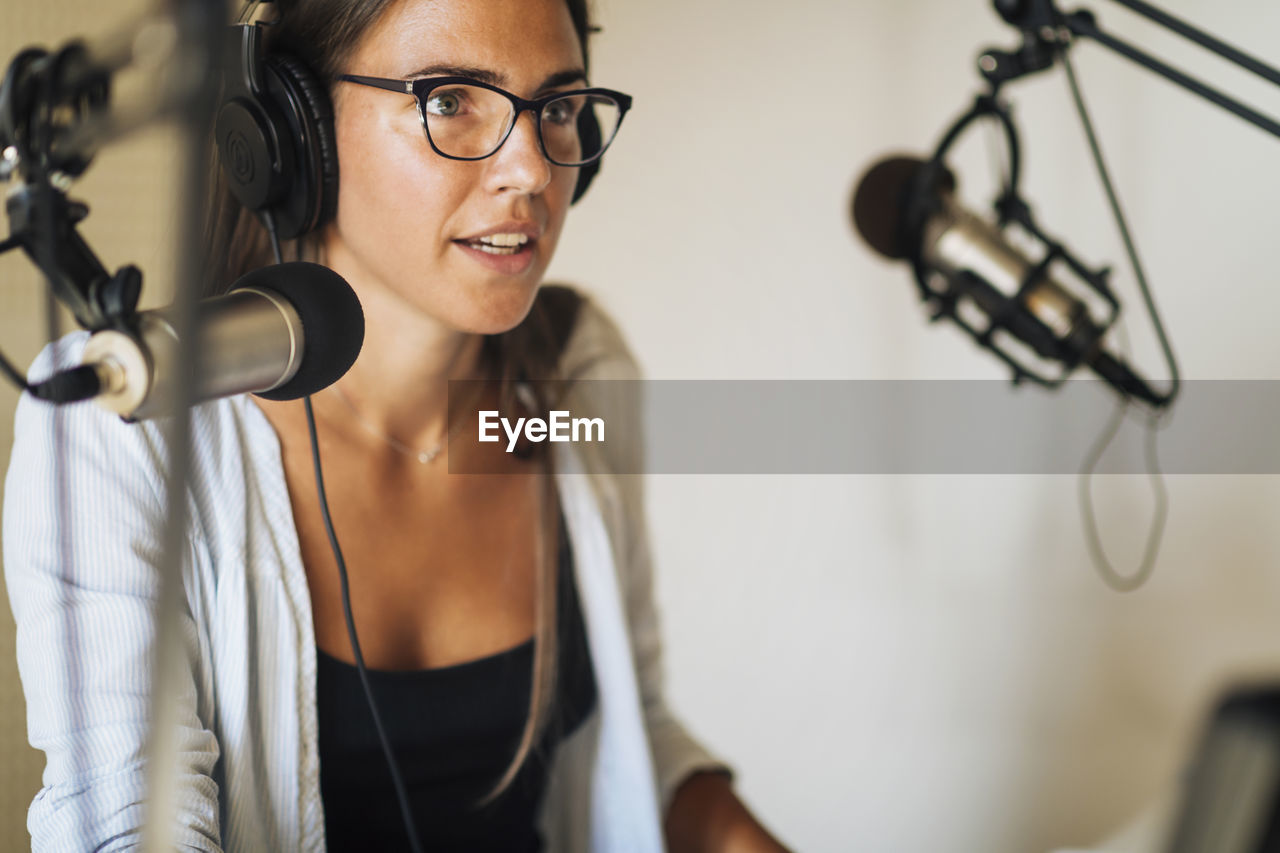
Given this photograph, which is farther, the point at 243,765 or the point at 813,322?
the point at 813,322

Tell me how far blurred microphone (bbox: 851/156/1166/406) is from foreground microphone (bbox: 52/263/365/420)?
634mm

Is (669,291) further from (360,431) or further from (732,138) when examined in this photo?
(360,431)

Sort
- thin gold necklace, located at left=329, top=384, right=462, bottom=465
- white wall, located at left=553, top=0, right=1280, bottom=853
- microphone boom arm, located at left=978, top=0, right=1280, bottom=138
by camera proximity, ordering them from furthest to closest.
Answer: white wall, located at left=553, top=0, right=1280, bottom=853, thin gold necklace, located at left=329, top=384, right=462, bottom=465, microphone boom arm, located at left=978, top=0, right=1280, bottom=138

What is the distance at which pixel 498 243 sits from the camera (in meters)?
0.78

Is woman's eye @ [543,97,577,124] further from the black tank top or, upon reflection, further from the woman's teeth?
the black tank top

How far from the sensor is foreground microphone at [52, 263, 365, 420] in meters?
0.36

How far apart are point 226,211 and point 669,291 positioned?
3.08 feet

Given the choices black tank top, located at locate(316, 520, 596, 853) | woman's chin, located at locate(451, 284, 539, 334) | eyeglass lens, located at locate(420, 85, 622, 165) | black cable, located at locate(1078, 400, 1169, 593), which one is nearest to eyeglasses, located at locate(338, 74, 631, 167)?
eyeglass lens, located at locate(420, 85, 622, 165)

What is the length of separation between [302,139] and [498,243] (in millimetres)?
164

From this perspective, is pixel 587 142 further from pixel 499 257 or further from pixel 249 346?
pixel 249 346

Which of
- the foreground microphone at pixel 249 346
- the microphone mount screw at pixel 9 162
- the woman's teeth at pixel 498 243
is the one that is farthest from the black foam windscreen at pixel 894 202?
the microphone mount screw at pixel 9 162

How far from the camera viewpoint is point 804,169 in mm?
1637

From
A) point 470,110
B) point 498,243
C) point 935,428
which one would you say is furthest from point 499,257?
point 935,428

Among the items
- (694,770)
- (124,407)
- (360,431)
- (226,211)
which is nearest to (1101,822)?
(694,770)
